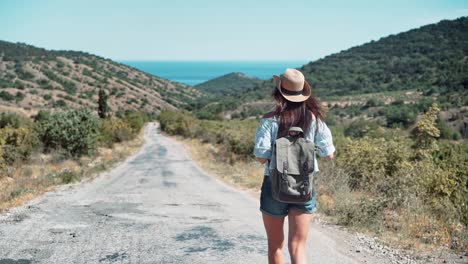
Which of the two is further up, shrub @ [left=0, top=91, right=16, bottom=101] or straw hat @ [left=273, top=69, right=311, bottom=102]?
straw hat @ [left=273, top=69, right=311, bottom=102]

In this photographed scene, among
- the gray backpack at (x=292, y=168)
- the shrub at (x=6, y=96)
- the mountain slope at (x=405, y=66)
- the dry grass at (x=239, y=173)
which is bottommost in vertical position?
the dry grass at (x=239, y=173)

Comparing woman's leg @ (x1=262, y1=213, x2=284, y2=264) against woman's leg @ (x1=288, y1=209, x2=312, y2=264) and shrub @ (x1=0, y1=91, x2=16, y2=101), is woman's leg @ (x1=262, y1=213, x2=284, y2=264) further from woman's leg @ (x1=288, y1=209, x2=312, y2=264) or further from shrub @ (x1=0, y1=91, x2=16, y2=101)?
shrub @ (x1=0, y1=91, x2=16, y2=101)

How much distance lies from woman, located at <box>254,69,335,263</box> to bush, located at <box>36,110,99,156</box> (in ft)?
75.7

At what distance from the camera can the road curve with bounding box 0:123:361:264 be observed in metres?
5.51

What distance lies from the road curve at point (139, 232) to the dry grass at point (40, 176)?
2.53 feet

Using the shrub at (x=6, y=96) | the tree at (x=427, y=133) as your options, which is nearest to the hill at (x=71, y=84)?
the shrub at (x=6, y=96)

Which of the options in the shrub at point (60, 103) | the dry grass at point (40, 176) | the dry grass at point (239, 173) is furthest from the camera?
the shrub at point (60, 103)

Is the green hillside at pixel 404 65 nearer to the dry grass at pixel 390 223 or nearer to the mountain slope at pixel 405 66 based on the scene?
the mountain slope at pixel 405 66

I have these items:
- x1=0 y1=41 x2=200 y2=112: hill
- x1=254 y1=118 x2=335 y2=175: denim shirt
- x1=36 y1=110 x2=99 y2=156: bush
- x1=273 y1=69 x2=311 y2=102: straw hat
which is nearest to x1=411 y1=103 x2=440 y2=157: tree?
x1=254 y1=118 x2=335 y2=175: denim shirt

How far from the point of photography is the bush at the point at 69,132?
25.2m

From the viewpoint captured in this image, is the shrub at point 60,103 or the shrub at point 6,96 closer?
the shrub at point 6,96

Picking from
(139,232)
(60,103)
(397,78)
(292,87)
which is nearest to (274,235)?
(292,87)

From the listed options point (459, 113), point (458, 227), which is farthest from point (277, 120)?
point (459, 113)

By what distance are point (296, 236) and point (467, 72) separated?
76.4 m
